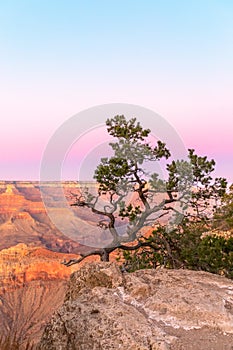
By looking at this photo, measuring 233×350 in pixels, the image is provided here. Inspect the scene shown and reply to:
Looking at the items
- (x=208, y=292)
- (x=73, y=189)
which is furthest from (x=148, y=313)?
(x=73, y=189)

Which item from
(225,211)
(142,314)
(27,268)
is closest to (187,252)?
(225,211)

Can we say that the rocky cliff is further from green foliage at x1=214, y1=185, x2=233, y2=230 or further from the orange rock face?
the orange rock face

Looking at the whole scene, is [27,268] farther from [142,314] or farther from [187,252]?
[142,314]

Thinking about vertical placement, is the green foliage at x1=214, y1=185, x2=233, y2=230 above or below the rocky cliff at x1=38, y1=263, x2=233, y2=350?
above

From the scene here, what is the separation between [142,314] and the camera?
514 centimetres

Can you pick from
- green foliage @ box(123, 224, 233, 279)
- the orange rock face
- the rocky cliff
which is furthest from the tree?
the orange rock face

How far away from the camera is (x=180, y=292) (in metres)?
5.77

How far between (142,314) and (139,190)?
8399 millimetres

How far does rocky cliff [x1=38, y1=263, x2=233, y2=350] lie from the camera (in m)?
4.52

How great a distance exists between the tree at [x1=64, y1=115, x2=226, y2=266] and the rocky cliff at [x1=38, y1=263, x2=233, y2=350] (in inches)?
250

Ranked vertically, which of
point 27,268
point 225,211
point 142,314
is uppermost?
point 225,211

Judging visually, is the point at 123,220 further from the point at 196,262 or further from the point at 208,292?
the point at 208,292

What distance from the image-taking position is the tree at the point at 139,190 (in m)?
12.8

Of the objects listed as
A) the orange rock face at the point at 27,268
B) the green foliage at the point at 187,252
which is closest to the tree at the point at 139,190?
the green foliage at the point at 187,252
